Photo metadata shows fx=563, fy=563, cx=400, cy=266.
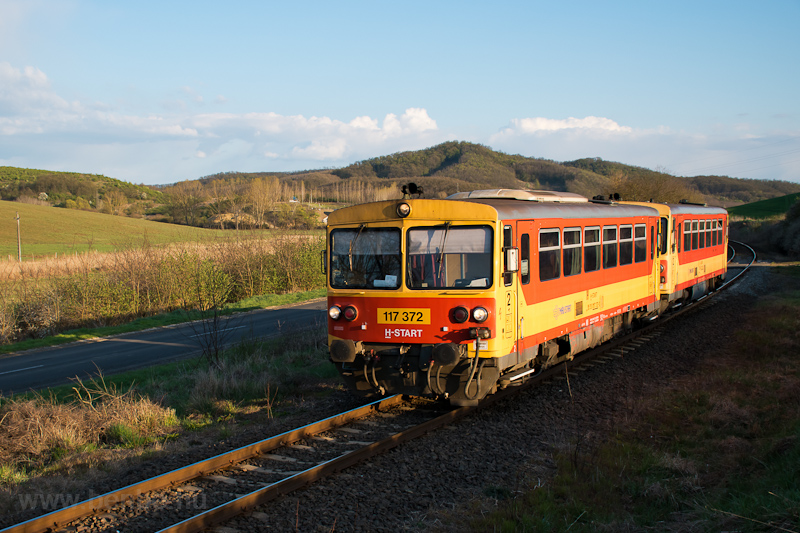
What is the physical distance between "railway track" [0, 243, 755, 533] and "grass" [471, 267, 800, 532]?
183cm

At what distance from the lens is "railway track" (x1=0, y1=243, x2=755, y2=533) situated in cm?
485

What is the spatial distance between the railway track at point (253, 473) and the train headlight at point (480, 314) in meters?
1.43

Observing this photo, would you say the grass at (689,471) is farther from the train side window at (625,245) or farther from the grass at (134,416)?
the grass at (134,416)

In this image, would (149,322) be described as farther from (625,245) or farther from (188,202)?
(188,202)

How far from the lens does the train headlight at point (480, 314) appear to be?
23.8 ft

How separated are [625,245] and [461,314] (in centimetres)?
613

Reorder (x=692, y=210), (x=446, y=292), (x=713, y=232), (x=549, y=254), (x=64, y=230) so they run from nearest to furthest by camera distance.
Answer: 1. (x=446, y=292)
2. (x=549, y=254)
3. (x=692, y=210)
4. (x=713, y=232)
5. (x=64, y=230)

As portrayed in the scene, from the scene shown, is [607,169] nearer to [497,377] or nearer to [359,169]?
[359,169]

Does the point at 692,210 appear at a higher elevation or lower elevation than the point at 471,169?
lower

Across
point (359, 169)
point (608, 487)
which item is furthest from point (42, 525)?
point (359, 169)

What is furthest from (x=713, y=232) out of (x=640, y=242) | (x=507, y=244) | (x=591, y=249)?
(x=507, y=244)

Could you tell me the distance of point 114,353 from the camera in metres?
15.5

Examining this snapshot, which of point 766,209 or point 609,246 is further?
point 766,209

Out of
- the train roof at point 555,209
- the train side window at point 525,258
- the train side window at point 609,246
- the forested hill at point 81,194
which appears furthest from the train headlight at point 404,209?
the forested hill at point 81,194
